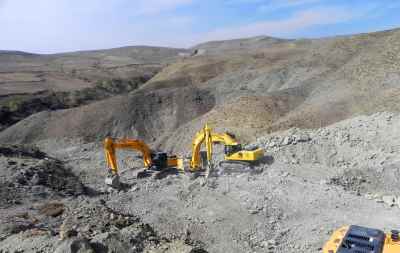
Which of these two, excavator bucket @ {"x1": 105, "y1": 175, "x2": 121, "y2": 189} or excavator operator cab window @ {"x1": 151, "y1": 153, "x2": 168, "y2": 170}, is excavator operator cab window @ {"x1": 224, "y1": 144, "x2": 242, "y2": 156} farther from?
excavator bucket @ {"x1": 105, "y1": 175, "x2": 121, "y2": 189}

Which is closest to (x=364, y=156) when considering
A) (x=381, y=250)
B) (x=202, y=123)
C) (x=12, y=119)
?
(x=381, y=250)

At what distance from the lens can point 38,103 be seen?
39.5 m

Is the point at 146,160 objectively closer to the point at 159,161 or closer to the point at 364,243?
the point at 159,161

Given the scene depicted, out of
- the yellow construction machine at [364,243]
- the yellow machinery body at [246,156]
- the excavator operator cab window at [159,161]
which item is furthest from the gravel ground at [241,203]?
the yellow construction machine at [364,243]

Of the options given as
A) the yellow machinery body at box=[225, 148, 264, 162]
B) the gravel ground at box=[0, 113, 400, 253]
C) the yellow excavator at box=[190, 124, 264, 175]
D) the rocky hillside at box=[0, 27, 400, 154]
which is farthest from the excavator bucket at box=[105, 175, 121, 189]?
the rocky hillside at box=[0, 27, 400, 154]

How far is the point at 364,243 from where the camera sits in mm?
7117

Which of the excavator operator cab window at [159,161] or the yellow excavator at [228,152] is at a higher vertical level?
the yellow excavator at [228,152]

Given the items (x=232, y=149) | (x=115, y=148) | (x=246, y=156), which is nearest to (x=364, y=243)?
(x=246, y=156)

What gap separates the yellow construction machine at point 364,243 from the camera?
6969 mm

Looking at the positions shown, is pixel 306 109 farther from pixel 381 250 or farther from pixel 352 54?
pixel 381 250

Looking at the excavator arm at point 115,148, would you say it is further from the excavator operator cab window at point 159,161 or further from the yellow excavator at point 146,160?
the excavator operator cab window at point 159,161

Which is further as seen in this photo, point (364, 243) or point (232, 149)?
point (232, 149)

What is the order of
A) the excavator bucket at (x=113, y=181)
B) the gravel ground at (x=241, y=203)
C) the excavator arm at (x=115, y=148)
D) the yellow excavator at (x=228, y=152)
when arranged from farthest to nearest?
1. the excavator bucket at (x=113, y=181)
2. the excavator arm at (x=115, y=148)
3. the yellow excavator at (x=228, y=152)
4. the gravel ground at (x=241, y=203)

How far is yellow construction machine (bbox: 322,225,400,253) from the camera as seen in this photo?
697 cm
